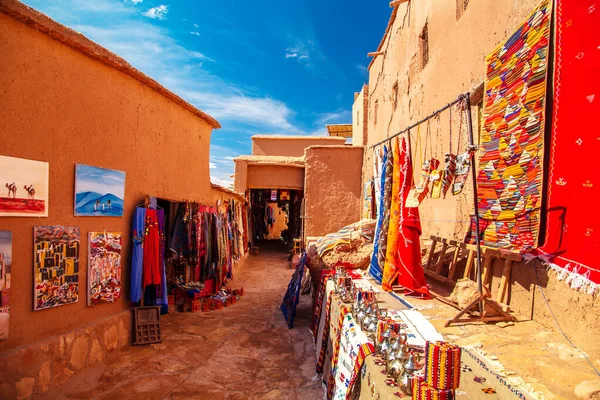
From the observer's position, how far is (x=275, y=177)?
46.8 ft

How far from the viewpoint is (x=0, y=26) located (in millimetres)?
3639

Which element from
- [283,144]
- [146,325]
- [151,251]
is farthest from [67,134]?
[283,144]

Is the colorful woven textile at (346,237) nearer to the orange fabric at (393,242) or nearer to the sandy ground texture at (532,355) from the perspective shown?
the orange fabric at (393,242)

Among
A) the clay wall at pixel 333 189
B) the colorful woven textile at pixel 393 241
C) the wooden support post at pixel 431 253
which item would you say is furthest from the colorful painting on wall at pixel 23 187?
the clay wall at pixel 333 189

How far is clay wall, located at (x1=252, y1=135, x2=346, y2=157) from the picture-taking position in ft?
58.5

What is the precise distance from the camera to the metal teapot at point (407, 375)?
6.53 feet

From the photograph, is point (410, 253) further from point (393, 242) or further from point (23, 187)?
point (23, 187)

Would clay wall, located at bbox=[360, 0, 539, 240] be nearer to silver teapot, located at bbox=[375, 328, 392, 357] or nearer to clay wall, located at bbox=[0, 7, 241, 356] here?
silver teapot, located at bbox=[375, 328, 392, 357]

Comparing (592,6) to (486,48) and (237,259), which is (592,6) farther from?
(237,259)

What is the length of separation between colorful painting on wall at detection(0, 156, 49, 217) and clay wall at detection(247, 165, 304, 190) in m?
10.2

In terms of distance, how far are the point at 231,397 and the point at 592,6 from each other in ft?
15.4

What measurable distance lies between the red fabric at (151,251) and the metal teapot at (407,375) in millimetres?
4586

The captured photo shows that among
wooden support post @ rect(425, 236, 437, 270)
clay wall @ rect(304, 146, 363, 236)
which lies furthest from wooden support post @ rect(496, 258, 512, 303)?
clay wall @ rect(304, 146, 363, 236)

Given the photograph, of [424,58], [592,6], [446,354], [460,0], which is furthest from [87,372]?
[424,58]
